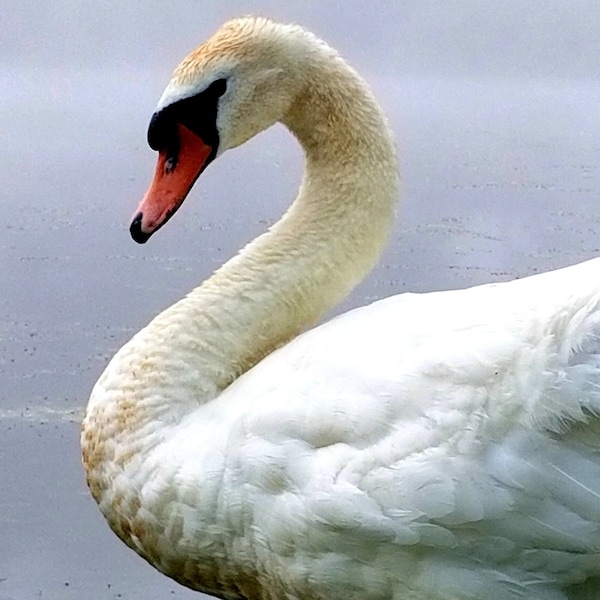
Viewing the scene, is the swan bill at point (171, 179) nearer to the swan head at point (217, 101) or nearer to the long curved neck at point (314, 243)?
the swan head at point (217, 101)

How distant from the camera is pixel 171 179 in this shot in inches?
68.5

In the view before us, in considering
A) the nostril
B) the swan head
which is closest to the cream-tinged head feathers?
the swan head

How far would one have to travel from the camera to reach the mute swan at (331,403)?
1.35 meters

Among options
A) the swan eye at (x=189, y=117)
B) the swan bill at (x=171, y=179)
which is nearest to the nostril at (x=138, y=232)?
the swan bill at (x=171, y=179)

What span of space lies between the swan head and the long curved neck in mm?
50

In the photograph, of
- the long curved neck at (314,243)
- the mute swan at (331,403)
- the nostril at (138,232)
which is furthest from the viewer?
the long curved neck at (314,243)

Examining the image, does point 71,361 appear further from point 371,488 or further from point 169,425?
point 371,488

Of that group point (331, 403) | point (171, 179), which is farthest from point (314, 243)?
point (331, 403)

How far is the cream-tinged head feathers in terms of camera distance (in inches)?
67.9

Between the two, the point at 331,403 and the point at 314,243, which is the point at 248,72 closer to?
the point at 314,243

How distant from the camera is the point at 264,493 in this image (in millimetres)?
1486

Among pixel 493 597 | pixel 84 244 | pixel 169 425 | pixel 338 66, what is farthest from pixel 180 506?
pixel 84 244

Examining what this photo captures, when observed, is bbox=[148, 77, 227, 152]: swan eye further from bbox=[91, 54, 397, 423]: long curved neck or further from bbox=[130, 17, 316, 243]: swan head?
bbox=[91, 54, 397, 423]: long curved neck

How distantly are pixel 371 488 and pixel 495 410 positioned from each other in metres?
0.17
